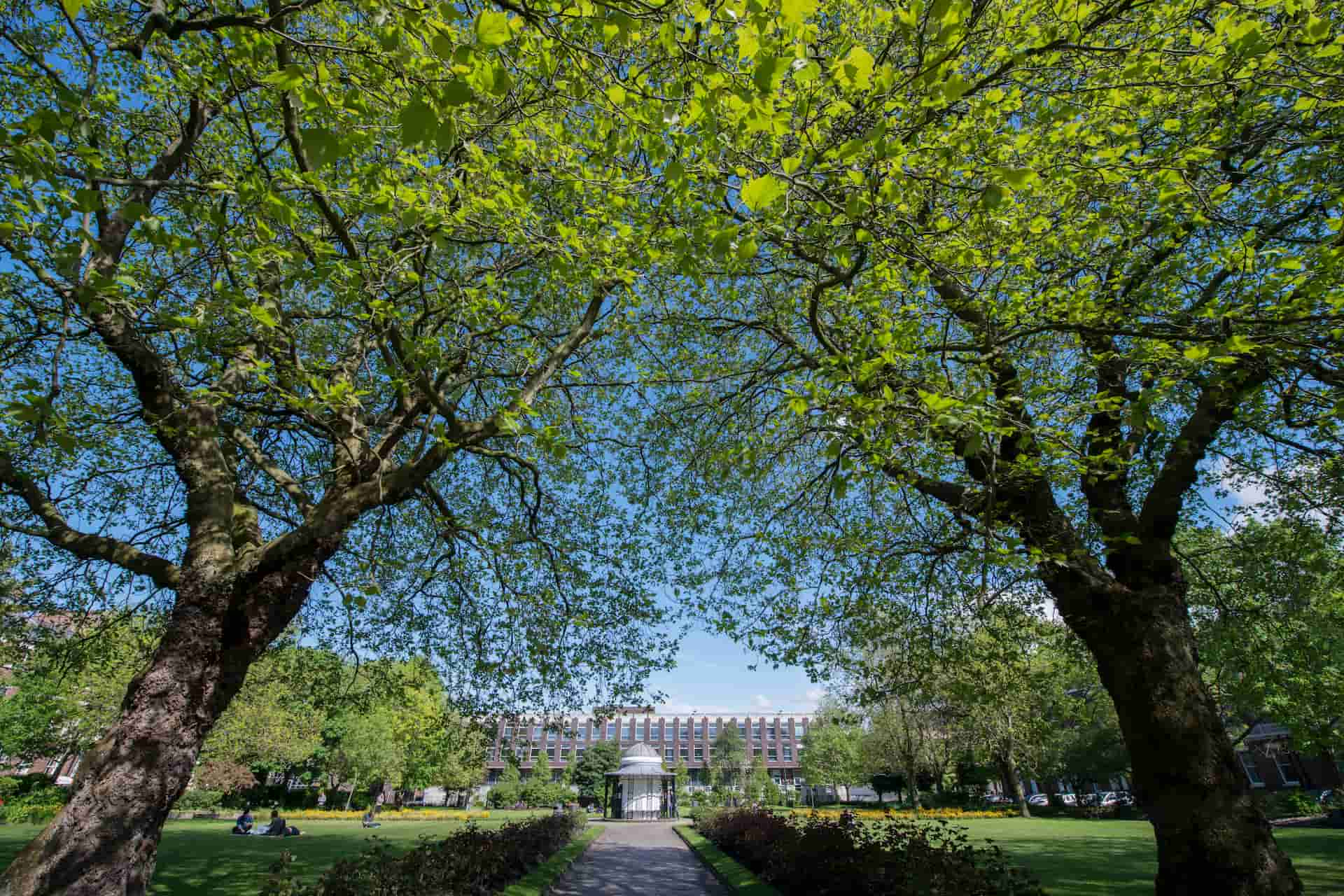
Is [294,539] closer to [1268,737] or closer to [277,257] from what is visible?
[277,257]

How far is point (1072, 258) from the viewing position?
6.89 meters

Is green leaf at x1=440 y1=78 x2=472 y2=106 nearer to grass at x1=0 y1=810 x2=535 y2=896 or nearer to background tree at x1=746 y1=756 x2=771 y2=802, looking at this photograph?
grass at x1=0 y1=810 x2=535 y2=896

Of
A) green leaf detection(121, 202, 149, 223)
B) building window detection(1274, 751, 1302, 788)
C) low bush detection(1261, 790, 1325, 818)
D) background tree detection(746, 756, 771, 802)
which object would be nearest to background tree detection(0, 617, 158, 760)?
green leaf detection(121, 202, 149, 223)

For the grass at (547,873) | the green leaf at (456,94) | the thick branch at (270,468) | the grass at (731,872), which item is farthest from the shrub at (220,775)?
the green leaf at (456,94)

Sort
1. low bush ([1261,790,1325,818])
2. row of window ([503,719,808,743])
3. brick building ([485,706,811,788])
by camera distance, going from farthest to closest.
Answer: row of window ([503,719,808,743]) < brick building ([485,706,811,788]) < low bush ([1261,790,1325,818])

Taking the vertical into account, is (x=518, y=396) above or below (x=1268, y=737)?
above

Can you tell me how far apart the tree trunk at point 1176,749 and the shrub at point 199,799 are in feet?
137

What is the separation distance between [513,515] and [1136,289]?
994 cm

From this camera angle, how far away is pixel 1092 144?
18.3ft

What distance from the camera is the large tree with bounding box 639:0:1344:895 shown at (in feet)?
13.2

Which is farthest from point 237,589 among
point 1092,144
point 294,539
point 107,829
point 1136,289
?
point 1136,289

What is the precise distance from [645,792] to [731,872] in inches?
1336

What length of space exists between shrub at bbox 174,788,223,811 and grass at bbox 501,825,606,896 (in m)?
25.1

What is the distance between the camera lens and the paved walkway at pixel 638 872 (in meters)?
12.1
